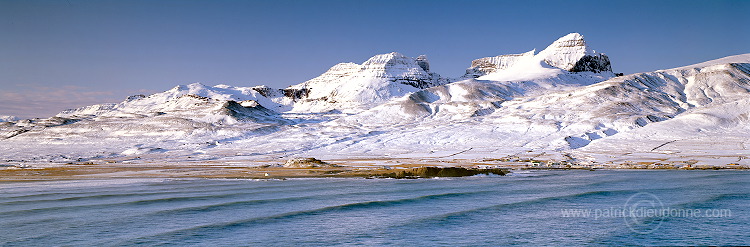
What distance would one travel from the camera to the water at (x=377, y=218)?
1973 cm

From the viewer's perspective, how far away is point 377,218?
24.8 meters

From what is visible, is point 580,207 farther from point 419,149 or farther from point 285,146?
point 285,146

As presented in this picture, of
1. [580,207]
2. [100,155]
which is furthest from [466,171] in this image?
[100,155]

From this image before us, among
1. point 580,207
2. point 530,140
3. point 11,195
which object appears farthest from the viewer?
point 530,140

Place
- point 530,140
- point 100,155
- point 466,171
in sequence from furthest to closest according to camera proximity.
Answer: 1. point 530,140
2. point 100,155
3. point 466,171

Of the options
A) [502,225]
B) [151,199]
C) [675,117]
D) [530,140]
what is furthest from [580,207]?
[675,117]

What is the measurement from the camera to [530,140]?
15350cm

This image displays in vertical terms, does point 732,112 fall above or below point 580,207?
above

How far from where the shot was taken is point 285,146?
16050 cm

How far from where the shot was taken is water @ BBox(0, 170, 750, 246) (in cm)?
1973

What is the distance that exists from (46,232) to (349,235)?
11251 millimetres

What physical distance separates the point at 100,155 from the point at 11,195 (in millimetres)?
110874

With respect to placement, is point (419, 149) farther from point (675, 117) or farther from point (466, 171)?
point (466, 171)

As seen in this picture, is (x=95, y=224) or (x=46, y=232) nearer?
(x=46, y=232)
